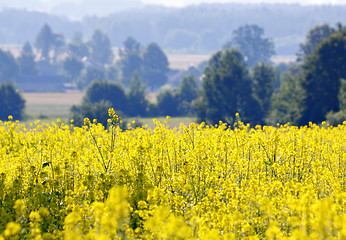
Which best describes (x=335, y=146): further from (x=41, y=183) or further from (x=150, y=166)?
(x=41, y=183)

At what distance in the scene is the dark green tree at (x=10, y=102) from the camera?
83.4 metres

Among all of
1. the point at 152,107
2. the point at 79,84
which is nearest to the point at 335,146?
the point at 152,107


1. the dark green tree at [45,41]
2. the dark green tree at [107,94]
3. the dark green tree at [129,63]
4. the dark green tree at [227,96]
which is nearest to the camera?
the dark green tree at [227,96]

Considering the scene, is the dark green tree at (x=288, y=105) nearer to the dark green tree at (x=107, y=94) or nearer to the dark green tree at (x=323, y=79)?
the dark green tree at (x=323, y=79)

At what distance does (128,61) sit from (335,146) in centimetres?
14937

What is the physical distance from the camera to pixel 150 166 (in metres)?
11.9

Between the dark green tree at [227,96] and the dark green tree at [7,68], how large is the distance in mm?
102789

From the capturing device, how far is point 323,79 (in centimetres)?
4925

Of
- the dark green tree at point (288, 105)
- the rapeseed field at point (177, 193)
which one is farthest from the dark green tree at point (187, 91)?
the rapeseed field at point (177, 193)

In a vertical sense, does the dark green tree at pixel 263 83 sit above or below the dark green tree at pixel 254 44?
below

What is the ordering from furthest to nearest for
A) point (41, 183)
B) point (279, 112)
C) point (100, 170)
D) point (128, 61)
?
point (128, 61), point (279, 112), point (100, 170), point (41, 183)

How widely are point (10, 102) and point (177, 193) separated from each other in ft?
260

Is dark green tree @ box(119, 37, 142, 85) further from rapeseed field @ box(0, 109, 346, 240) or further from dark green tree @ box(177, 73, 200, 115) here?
rapeseed field @ box(0, 109, 346, 240)


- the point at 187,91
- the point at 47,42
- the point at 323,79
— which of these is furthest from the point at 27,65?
the point at 323,79
